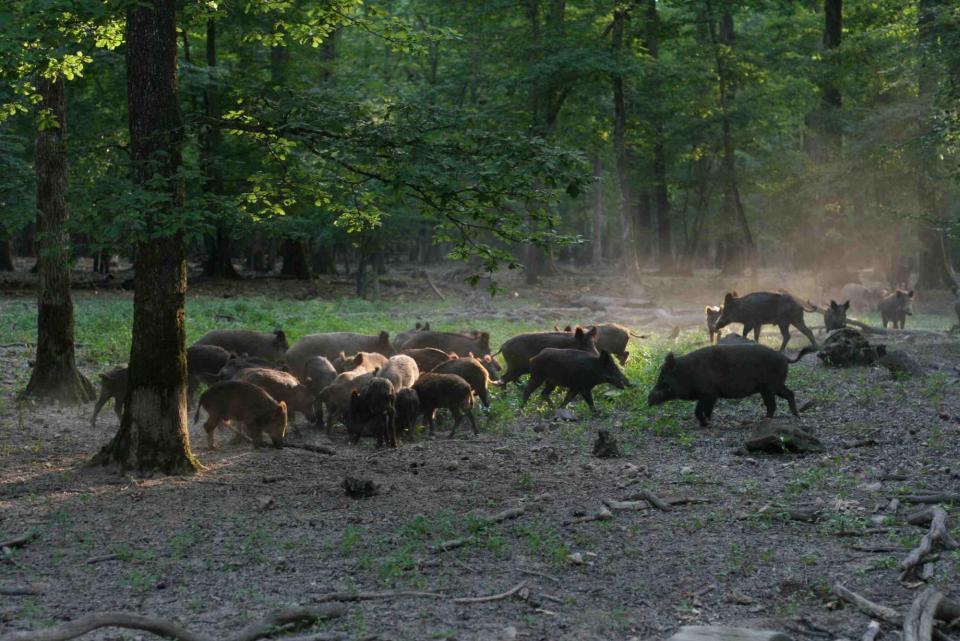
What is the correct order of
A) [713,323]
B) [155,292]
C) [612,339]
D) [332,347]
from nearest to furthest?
[155,292] < [332,347] < [612,339] < [713,323]

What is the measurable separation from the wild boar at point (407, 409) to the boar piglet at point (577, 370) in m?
2.35

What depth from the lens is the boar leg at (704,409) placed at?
12.5 m

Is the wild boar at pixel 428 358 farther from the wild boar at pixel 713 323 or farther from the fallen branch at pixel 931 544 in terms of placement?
the fallen branch at pixel 931 544

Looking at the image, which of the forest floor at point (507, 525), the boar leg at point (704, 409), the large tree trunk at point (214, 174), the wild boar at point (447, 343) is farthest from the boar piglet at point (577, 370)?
the large tree trunk at point (214, 174)

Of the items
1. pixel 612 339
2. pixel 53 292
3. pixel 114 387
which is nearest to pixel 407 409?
pixel 114 387

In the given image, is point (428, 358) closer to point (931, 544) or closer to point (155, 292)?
point (155, 292)

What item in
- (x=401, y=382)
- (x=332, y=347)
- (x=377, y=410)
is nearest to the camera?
(x=377, y=410)

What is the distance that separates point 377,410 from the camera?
1148cm

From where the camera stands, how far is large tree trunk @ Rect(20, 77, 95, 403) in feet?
42.6

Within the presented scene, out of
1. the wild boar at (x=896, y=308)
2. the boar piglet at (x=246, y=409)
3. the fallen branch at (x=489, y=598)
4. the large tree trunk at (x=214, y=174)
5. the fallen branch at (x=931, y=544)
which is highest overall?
the large tree trunk at (x=214, y=174)

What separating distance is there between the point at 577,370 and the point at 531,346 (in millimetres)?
→ 2072

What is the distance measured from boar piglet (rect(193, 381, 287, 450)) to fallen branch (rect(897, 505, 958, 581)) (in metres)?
6.61

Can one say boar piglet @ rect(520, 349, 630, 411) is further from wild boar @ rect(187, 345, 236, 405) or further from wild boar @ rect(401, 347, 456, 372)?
wild boar @ rect(187, 345, 236, 405)

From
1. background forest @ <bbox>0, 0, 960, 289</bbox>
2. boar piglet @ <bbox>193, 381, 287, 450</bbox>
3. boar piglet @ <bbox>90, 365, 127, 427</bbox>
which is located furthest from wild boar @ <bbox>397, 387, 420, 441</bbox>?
boar piglet @ <bbox>90, 365, 127, 427</bbox>
